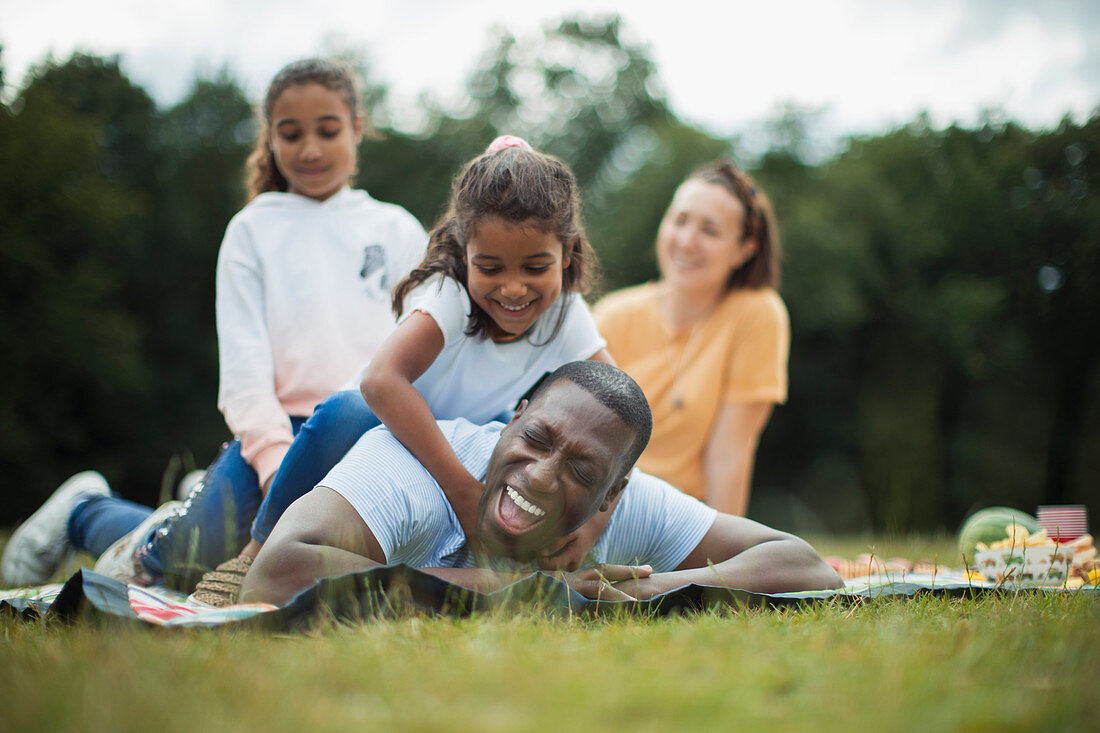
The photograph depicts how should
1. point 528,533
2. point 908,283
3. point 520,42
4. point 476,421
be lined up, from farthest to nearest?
point 520,42, point 908,283, point 476,421, point 528,533

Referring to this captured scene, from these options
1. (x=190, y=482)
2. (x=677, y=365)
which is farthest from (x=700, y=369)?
(x=190, y=482)

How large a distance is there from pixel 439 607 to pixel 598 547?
763 millimetres

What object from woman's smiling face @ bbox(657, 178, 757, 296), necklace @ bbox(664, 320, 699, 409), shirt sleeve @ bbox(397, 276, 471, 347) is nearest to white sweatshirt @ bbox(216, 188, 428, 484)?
shirt sleeve @ bbox(397, 276, 471, 347)

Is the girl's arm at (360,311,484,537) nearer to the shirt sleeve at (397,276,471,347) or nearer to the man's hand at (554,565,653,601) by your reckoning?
the shirt sleeve at (397,276,471,347)

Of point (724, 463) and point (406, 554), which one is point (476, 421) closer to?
point (406, 554)

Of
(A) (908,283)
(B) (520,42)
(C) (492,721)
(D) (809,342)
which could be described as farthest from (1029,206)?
(C) (492,721)

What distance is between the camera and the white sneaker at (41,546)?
4020 millimetres

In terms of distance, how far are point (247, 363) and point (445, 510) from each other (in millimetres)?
1513

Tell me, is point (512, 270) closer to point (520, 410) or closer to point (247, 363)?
point (520, 410)

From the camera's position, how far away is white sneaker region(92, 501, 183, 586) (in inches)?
140

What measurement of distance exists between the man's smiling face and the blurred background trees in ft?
41.0

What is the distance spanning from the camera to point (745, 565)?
8.86ft

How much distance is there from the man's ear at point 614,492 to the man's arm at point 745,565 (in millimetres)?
276

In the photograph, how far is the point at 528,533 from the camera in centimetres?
251
